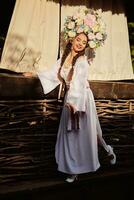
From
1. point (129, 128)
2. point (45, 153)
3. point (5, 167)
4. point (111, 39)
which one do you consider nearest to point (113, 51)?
point (111, 39)

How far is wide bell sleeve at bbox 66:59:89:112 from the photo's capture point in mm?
5949

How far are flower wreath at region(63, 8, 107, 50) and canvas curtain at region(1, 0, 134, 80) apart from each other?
2.36ft

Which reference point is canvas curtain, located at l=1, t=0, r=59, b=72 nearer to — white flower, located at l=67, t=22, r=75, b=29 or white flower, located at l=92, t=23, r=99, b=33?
white flower, located at l=67, t=22, r=75, b=29

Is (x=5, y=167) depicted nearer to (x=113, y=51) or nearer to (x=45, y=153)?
(x=45, y=153)

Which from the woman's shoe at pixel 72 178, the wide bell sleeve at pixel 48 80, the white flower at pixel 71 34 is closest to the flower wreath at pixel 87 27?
the white flower at pixel 71 34

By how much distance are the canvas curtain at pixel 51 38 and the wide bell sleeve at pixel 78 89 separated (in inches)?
43.3

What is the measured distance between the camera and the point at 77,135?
6211 mm

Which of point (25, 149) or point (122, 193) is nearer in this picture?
point (25, 149)

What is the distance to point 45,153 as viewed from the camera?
6398mm

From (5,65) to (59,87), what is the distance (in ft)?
3.43

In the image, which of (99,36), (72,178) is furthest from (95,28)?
(72,178)

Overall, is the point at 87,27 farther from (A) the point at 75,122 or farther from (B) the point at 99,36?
(A) the point at 75,122

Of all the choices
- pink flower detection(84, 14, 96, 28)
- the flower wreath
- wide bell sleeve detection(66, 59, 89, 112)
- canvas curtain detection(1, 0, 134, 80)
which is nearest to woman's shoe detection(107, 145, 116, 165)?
wide bell sleeve detection(66, 59, 89, 112)

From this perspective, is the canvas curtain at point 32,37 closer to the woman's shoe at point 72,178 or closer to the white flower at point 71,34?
the white flower at point 71,34
